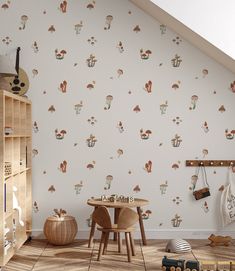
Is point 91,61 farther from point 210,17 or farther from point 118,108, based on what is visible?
point 210,17

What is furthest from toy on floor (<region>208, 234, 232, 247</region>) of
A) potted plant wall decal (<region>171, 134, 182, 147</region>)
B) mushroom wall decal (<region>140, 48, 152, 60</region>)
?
mushroom wall decal (<region>140, 48, 152, 60</region>)

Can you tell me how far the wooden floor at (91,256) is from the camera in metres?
4.68

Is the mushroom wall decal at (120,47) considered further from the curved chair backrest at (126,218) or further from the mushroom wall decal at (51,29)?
the curved chair backrest at (126,218)

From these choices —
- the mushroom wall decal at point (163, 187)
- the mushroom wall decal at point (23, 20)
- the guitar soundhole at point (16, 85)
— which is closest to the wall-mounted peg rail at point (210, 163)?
the mushroom wall decal at point (163, 187)

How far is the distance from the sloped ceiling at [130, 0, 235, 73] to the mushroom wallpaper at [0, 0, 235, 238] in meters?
0.14

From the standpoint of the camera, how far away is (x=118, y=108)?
588cm

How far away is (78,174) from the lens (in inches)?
231

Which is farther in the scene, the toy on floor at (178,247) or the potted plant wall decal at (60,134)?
the potted plant wall decal at (60,134)

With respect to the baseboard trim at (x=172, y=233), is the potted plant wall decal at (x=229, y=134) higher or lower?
higher

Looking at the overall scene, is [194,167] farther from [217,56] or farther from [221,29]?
[221,29]

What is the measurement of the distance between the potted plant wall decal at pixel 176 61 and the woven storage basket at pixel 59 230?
208 centimetres

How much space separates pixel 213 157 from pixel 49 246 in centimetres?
206

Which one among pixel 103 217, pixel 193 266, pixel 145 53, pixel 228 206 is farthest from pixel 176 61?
pixel 193 266

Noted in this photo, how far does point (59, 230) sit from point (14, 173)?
2.72 feet
